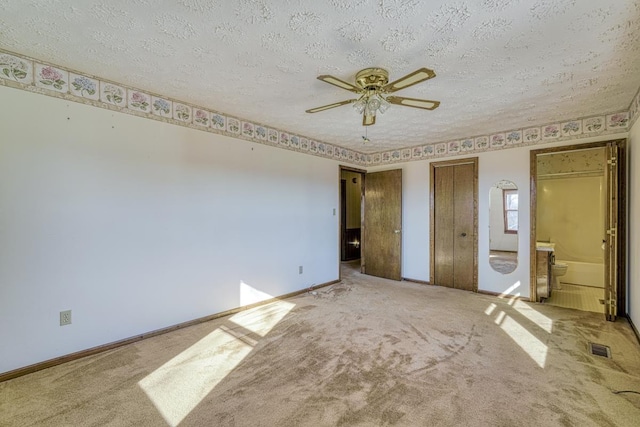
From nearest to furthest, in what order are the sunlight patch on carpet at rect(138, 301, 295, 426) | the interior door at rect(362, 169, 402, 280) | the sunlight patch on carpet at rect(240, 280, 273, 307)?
the sunlight patch on carpet at rect(138, 301, 295, 426), the sunlight patch on carpet at rect(240, 280, 273, 307), the interior door at rect(362, 169, 402, 280)

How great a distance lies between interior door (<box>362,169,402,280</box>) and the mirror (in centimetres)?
147

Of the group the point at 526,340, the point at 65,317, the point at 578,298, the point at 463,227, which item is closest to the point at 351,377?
the point at 526,340

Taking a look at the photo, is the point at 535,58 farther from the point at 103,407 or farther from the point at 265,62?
the point at 103,407

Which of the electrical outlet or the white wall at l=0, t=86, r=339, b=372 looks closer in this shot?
the white wall at l=0, t=86, r=339, b=372

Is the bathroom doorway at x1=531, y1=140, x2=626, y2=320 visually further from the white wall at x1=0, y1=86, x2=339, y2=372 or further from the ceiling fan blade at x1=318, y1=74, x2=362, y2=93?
the white wall at x1=0, y1=86, x2=339, y2=372

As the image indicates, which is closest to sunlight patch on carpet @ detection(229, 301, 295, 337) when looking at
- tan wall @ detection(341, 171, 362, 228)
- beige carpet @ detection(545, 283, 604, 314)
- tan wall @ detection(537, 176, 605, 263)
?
beige carpet @ detection(545, 283, 604, 314)

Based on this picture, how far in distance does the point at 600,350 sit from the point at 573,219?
4.16 metres

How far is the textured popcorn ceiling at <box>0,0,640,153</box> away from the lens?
1.70 m

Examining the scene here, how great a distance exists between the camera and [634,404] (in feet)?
6.26

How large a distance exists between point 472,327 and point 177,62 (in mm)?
3808

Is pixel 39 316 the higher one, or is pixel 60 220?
pixel 60 220

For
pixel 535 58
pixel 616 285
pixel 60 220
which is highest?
pixel 535 58

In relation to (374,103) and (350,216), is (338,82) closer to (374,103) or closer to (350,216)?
(374,103)

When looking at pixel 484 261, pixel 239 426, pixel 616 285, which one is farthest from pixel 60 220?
pixel 616 285
